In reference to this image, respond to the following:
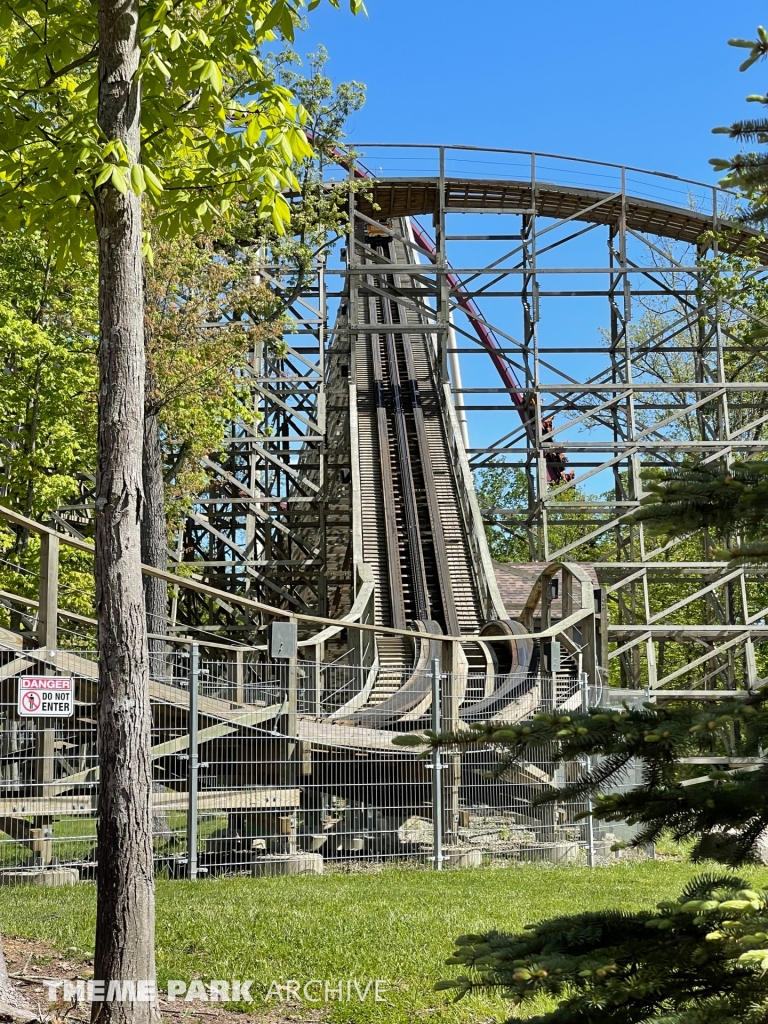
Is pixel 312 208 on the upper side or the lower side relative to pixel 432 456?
upper

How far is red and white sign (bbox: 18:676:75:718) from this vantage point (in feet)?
27.4

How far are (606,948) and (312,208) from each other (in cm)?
1859

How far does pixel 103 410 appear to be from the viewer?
15.3ft

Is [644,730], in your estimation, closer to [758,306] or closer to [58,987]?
[58,987]

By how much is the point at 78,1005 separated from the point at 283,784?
570 centimetres

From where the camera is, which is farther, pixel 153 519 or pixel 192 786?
pixel 153 519

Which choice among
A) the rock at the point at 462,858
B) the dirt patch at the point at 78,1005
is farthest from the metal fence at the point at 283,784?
the dirt patch at the point at 78,1005

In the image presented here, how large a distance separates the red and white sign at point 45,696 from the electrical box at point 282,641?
1781 millimetres

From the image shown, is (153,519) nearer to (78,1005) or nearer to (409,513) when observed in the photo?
(409,513)

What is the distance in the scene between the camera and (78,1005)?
475cm

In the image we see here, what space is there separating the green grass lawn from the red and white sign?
4.10 feet

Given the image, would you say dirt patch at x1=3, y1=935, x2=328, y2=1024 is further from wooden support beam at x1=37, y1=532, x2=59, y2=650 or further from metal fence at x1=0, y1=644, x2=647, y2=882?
wooden support beam at x1=37, y1=532, x2=59, y2=650

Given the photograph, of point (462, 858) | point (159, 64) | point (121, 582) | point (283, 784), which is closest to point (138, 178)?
point (159, 64)

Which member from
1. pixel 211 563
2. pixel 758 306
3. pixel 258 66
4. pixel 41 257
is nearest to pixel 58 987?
pixel 258 66
